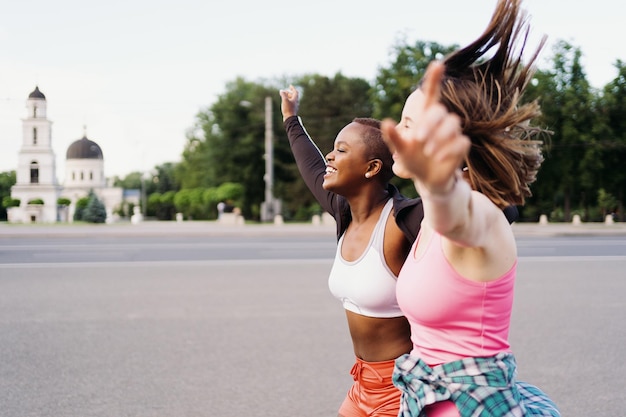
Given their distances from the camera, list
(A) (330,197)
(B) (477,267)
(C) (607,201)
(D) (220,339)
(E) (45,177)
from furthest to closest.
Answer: (C) (607,201)
(E) (45,177)
(D) (220,339)
(A) (330,197)
(B) (477,267)

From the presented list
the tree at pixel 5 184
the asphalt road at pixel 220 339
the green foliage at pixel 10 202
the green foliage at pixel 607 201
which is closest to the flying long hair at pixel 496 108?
the asphalt road at pixel 220 339

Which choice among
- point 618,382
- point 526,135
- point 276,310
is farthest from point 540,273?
point 526,135

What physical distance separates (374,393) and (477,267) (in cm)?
83

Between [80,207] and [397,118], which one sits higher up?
[397,118]

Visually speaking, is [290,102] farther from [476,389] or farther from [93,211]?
[93,211]

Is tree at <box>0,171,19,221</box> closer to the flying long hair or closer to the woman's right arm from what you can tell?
the woman's right arm

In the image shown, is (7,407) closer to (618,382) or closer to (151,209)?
(618,382)

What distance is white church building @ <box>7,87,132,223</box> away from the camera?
83.9 ft

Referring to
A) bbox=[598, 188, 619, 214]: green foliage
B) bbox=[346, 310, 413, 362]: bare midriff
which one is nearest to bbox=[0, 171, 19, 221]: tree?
bbox=[598, 188, 619, 214]: green foliage

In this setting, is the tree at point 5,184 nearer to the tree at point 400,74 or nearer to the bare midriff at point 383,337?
the tree at point 400,74

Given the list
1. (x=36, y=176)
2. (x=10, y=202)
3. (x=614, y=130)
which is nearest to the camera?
(x=36, y=176)

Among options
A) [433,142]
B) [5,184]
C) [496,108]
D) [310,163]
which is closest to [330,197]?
[310,163]

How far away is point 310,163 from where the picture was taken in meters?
2.74

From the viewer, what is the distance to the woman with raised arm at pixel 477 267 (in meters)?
1.49
